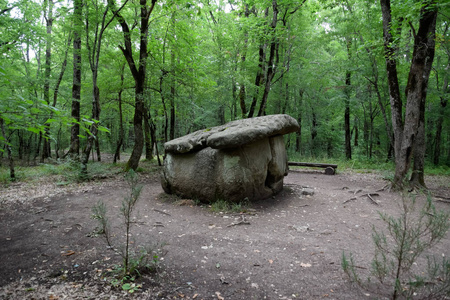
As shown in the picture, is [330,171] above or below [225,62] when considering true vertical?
below

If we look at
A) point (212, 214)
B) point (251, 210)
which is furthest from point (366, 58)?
point (212, 214)

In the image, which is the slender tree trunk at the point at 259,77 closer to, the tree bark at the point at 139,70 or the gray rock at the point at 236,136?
the tree bark at the point at 139,70

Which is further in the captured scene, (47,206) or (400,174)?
(400,174)

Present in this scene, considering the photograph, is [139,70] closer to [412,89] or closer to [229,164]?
[229,164]

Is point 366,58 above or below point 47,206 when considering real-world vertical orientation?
above

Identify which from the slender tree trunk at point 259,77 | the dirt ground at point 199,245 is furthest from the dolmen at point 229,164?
the slender tree trunk at point 259,77

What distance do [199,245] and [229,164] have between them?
218 centimetres

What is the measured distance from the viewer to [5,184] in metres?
7.38

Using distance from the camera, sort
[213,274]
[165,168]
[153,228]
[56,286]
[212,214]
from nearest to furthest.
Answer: [56,286]
[213,274]
[153,228]
[212,214]
[165,168]

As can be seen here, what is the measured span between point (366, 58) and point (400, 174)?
6803 millimetres

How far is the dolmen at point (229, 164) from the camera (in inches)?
209

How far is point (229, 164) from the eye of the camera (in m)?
5.37

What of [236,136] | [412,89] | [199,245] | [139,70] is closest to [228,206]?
[236,136]

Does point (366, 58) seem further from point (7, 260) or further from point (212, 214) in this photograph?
point (7, 260)
